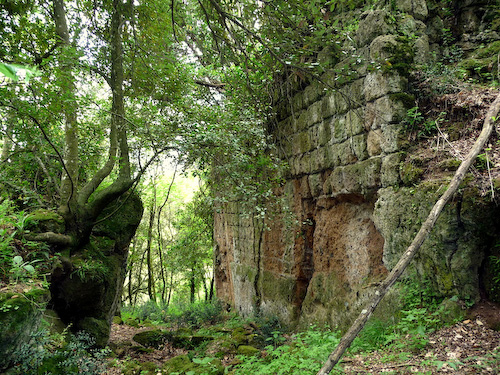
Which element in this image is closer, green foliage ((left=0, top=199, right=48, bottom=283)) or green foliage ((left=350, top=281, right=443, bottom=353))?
green foliage ((left=0, top=199, right=48, bottom=283))

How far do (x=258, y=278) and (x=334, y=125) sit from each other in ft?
14.9

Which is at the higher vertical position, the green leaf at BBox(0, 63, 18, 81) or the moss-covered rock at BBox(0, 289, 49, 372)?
the green leaf at BBox(0, 63, 18, 81)

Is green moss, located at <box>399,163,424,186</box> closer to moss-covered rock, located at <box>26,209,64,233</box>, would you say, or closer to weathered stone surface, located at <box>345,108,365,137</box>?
weathered stone surface, located at <box>345,108,365,137</box>

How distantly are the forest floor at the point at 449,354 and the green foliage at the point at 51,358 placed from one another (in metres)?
2.95

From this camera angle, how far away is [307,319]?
6285 mm

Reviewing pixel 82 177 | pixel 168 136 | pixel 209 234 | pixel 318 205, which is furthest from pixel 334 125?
pixel 209 234

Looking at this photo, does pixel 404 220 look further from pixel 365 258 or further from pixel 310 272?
pixel 310 272

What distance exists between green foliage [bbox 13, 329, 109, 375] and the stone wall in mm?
3704

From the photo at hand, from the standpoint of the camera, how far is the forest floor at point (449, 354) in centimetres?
272

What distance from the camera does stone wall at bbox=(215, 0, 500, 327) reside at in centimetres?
371

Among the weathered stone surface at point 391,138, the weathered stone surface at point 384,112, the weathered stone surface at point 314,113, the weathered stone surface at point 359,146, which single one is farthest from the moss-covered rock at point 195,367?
the weathered stone surface at point 314,113

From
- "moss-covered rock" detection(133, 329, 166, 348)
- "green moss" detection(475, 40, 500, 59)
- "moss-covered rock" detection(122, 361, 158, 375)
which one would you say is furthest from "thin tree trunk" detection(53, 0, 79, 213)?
"green moss" detection(475, 40, 500, 59)

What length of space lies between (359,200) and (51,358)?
16.3 ft

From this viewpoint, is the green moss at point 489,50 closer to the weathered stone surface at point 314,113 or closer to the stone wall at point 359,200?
the stone wall at point 359,200
